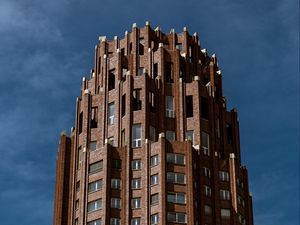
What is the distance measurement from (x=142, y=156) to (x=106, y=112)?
11722mm

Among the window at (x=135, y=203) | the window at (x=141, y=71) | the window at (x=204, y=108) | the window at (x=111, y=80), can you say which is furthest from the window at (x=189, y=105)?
the window at (x=135, y=203)

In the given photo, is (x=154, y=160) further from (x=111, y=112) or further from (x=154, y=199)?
(x=111, y=112)

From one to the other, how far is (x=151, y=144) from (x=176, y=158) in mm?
4490

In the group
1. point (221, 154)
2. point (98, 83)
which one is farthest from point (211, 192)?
point (98, 83)

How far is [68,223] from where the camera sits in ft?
409

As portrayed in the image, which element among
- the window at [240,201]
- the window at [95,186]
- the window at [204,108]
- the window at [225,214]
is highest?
the window at [204,108]

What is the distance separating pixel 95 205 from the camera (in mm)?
120188

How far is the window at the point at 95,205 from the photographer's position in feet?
392

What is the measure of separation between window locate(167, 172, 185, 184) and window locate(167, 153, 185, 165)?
2006 mm

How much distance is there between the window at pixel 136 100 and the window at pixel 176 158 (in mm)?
10890

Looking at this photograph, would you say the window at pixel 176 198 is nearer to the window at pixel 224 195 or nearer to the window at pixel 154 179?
the window at pixel 154 179

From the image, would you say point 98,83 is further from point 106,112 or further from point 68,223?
point 68,223

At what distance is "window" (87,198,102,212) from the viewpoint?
120 m

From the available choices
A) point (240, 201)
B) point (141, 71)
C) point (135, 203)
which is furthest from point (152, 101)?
point (240, 201)
